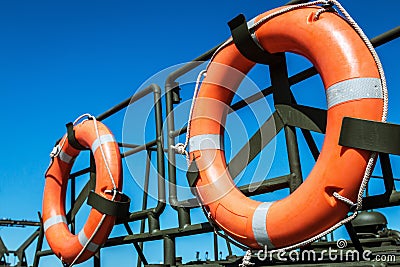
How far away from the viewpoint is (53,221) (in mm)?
3951

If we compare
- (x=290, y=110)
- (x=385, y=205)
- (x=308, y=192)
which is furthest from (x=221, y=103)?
(x=385, y=205)

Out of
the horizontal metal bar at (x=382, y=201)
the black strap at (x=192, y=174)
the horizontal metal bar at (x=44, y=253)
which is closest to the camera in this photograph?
the horizontal metal bar at (x=382, y=201)

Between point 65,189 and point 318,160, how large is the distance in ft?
9.24

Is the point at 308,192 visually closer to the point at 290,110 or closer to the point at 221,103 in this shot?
the point at 290,110

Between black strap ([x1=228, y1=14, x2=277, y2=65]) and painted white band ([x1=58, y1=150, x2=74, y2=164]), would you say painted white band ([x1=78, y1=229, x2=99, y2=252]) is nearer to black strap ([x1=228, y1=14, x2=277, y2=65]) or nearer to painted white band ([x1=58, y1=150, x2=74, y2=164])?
painted white band ([x1=58, y1=150, x2=74, y2=164])

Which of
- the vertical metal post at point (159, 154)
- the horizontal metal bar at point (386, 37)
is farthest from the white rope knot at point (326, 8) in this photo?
the vertical metal post at point (159, 154)

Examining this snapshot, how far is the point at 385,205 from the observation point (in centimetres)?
190

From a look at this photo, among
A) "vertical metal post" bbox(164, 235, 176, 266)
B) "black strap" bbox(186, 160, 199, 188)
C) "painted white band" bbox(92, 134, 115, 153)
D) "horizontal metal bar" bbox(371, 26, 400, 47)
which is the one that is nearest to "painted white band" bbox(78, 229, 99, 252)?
"painted white band" bbox(92, 134, 115, 153)

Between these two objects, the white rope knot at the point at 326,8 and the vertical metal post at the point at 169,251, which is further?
the vertical metal post at the point at 169,251

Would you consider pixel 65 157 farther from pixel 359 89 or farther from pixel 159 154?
pixel 359 89

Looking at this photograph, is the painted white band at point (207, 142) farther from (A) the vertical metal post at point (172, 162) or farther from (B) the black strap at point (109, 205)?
(B) the black strap at point (109, 205)

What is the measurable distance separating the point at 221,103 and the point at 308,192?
31.9 inches

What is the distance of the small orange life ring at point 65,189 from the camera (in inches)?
127

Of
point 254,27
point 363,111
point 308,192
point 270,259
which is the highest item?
point 254,27
